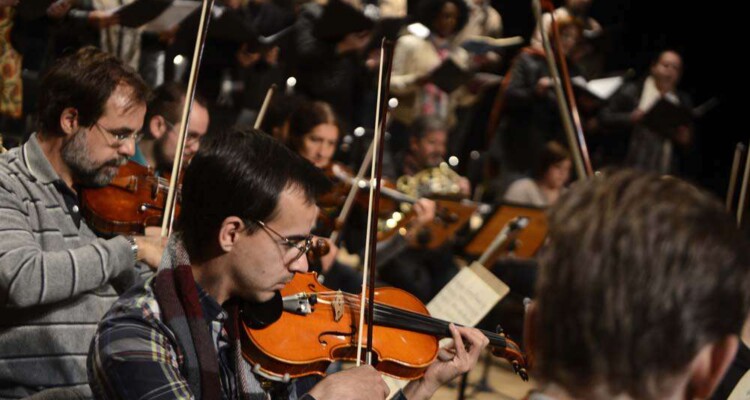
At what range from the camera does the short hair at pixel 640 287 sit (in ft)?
2.76

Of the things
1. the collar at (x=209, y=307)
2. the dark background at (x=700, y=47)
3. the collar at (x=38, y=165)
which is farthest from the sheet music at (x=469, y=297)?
the dark background at (x=700, y=47)

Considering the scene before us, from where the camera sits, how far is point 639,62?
25.7ft

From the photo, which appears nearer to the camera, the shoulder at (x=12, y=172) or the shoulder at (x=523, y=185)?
the shoulder at (x=12, y=172)

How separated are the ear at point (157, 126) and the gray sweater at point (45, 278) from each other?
0.94m

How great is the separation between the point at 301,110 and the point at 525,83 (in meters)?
2.29

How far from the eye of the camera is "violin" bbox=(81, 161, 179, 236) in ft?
7.45

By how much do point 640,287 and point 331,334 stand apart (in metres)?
1.22

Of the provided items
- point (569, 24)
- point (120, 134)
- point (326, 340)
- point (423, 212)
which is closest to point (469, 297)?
point (326, 340)

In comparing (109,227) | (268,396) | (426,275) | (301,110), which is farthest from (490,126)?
(268,396)

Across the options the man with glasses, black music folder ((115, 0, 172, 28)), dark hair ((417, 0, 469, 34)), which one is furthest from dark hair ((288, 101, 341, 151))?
dark hair ((417, 0, 469, 34))

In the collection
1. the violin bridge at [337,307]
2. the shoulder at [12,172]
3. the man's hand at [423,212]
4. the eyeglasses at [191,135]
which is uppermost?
the shoulder at [12,172]

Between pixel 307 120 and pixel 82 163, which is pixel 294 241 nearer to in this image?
pixel 82 163

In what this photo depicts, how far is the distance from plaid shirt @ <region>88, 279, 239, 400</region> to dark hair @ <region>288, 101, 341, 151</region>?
2.13 metres

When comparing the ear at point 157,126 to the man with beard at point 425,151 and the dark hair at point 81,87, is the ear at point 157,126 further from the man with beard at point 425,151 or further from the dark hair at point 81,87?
the man with beard at point 425,151
